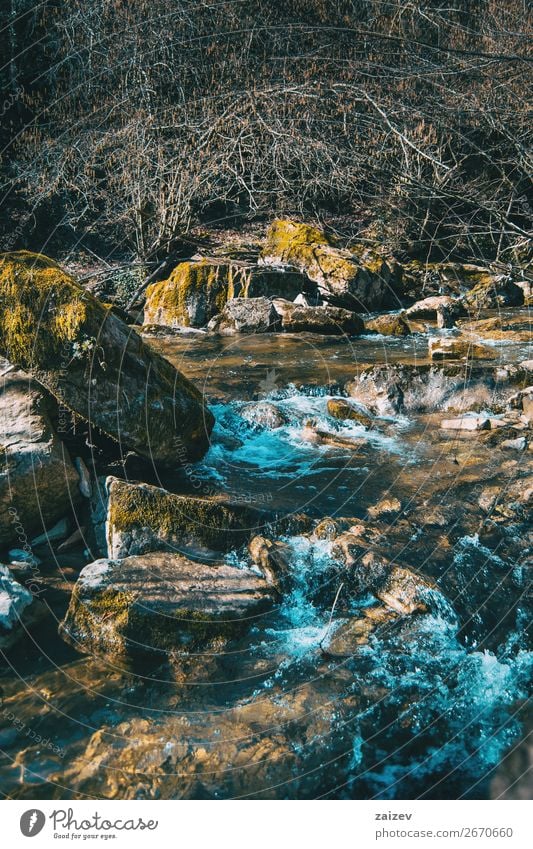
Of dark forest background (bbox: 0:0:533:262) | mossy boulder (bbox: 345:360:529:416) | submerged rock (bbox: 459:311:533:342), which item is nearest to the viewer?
mossy boulder (bbox: 345:360:529:416)

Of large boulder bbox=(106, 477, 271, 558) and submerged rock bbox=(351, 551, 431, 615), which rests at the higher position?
large boulder bbox=(106, 477, 271, 558)

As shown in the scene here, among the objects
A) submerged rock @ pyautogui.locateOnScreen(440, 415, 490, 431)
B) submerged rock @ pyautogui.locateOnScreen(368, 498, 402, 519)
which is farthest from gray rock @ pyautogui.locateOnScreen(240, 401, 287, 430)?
submerged rock @ pyautogui.locateOnScreen(368, 498, 402, 519)

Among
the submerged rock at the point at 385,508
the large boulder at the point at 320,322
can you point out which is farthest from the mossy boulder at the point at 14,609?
the large boulder at the point at 320,322

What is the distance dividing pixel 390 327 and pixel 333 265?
334cm

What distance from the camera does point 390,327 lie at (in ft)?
46.3

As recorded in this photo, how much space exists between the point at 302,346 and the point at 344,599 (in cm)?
848

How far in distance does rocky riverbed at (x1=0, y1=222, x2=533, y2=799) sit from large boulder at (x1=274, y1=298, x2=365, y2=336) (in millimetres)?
4591

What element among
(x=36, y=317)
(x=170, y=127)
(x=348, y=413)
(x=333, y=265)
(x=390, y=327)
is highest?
(x=170, y=127)

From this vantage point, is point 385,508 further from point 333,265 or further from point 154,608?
point 333,265

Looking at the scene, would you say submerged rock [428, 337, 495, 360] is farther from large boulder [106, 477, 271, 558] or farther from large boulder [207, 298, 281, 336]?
large boulder [106, 477, 271, 558]

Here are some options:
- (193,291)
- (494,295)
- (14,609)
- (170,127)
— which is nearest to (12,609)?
(14,609)

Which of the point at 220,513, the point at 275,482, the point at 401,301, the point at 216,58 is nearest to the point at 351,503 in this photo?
the point at 275,482

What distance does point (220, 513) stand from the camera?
5445 millimetres

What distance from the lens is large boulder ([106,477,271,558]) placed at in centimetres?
507
